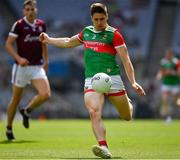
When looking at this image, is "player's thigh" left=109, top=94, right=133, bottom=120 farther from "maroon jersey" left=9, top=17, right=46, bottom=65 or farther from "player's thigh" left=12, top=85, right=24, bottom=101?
"maroon jersey" left=9, top=17, right=46, bottom=65

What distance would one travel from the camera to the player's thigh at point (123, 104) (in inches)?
402

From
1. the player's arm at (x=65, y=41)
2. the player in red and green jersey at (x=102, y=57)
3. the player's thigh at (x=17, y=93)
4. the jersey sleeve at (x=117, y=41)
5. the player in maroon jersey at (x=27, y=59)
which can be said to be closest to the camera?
the player in red and green jersey at (x=102, y=57)

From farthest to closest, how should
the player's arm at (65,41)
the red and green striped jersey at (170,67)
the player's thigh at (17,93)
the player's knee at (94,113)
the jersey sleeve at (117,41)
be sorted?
the red and green striped jersey at (170,67), the player's thigh at (17,93), the player's arm at (65,41), the jersey sleeve at (117,41), the player's knee at (94,113)

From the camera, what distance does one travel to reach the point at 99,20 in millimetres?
9844

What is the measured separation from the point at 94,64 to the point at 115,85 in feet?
1.43

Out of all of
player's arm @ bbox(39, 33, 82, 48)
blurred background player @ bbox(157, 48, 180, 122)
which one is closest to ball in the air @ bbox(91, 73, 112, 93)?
player's arm @ bbox(39, 33, 82, 48)

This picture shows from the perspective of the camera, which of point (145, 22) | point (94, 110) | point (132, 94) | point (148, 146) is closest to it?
point (94, 110)

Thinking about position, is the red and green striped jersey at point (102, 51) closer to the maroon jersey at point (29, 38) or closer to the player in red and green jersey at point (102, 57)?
the player in red and green jersey at point (102, 57)

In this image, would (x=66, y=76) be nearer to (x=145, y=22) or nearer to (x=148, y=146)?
(x=145, y=22)

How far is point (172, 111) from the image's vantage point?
33.2 meters

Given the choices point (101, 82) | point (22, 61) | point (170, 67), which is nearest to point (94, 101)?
point (101, 82)

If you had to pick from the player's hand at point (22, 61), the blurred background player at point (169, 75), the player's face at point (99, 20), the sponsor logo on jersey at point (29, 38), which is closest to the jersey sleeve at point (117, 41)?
the player's face at point (99, 20)

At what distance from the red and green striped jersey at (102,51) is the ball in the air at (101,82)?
0.24m

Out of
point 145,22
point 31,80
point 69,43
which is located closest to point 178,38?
point 145,22
